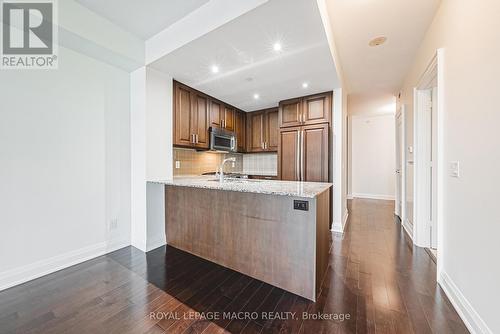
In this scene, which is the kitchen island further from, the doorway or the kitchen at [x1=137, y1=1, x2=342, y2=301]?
the doorway

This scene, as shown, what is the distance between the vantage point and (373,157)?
647 centimetres

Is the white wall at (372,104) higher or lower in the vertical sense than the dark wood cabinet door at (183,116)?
higher

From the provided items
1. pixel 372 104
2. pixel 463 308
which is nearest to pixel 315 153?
pixel 463 308

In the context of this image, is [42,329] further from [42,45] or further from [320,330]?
[42,45]

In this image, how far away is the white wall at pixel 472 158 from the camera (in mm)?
1236

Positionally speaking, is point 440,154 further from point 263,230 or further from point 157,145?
point 157,145

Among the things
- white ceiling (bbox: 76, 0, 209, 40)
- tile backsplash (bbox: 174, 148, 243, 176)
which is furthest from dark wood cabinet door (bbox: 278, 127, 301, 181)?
white ceiling (bbox: 76, 0, 209, 40)

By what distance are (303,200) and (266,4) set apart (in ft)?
5.14

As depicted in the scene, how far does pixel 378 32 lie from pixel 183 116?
108 inches

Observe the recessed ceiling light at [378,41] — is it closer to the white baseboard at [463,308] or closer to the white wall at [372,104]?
the white wall at [372,104]

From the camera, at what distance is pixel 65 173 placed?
2250 millimetres

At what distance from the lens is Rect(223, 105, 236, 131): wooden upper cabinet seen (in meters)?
4.01

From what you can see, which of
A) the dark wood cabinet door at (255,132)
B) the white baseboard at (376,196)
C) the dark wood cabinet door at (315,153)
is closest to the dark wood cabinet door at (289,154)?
the dark wood cabinet door at (315,153)

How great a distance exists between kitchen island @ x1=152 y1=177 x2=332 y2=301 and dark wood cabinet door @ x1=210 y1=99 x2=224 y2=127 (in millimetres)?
1592
